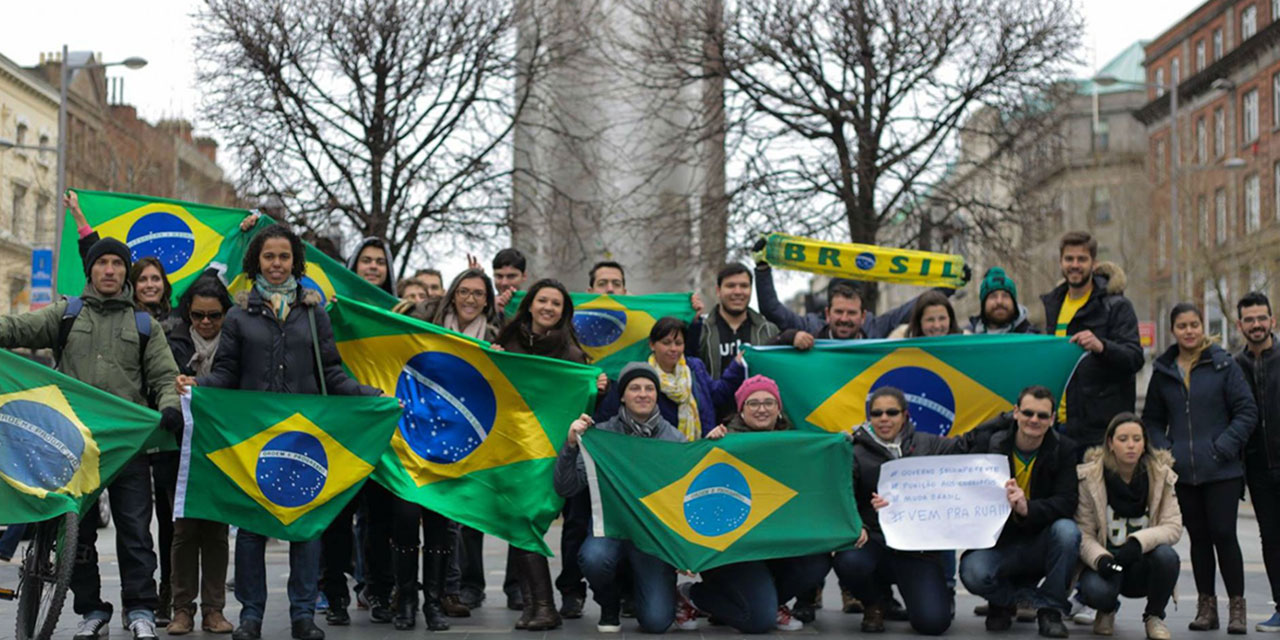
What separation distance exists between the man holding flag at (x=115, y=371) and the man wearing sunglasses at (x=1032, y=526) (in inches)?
186

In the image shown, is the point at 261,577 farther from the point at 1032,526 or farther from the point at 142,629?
the point at 1032,526

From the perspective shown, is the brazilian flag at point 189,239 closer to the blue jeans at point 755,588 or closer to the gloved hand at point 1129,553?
the blue jeans at point 755,588

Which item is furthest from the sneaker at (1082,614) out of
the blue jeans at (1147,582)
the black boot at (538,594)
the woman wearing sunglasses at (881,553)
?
the black boot at (538,594)

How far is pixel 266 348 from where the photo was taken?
27.9 feet

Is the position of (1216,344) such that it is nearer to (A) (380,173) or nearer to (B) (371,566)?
(B) (371,566)

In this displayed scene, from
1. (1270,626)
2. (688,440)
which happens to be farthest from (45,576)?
(1270,626)

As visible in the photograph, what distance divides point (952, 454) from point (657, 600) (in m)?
1.97

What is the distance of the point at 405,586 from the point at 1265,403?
537 centimetres

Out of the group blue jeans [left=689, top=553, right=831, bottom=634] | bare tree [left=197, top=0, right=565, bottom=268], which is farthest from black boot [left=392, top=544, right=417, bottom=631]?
bare tree [left=197, top=0, right=565, bottom=268]

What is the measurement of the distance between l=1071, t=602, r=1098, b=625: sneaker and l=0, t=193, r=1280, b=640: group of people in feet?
0.11

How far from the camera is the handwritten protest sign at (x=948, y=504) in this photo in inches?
355

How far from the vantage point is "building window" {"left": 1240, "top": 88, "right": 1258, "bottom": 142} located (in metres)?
52.0

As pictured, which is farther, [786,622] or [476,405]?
[476,405]

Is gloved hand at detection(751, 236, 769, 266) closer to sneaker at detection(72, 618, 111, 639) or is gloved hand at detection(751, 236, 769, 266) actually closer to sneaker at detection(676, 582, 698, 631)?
sneaker at detection(676, 582, 698, 631)
